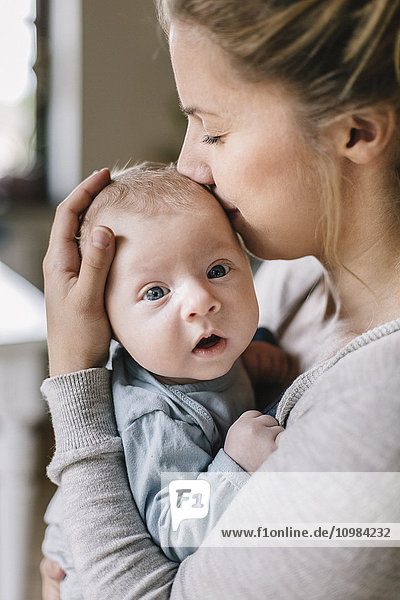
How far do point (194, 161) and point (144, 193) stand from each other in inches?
2.0

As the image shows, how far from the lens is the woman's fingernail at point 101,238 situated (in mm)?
573

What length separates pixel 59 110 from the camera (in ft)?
1.95

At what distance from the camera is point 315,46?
0.46 meters

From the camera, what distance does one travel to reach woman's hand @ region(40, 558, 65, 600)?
2.19ft

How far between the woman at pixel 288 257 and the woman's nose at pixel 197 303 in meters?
0.07

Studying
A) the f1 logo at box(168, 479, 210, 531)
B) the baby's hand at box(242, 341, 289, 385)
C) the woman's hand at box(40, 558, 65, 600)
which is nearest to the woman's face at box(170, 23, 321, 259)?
the baby's hand at box(242, 341, 289, 385)

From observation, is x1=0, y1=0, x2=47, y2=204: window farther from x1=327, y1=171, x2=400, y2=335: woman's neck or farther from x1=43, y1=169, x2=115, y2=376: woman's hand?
x1=327, y1=171, x2=400, y2=335: woman's neck

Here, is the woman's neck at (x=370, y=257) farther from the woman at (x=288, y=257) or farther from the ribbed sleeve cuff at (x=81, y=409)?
the ribbed sleeve cuff at (x=81, y=409)

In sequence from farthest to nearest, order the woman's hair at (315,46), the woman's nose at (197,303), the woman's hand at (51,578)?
the woman's hand at (51,578)
the woman's nose at (197,303)
the woman's hair at (315,46)

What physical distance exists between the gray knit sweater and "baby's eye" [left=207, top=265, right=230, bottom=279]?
Result: 118mm

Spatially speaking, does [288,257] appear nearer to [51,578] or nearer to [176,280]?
[176,280]

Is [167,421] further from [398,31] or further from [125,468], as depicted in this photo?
[398,31]

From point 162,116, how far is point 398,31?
213 mm

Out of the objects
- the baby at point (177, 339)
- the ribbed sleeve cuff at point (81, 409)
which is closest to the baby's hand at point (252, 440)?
the baby at point (177, 339)
